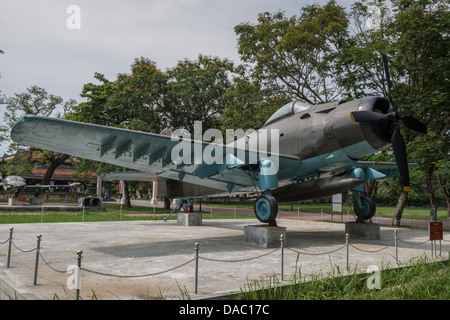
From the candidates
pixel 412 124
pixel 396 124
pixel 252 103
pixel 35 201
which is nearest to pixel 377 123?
pixel 396 124

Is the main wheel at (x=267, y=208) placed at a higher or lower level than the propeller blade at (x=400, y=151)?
lower

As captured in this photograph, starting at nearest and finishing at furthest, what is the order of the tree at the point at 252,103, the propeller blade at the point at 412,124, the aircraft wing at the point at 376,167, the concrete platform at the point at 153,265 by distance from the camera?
the concrete platform at the point at 153,265 → the propeller blade at the point at 412,124 → the aircraft wing at the point at 376,167 → the tree at the point at 252,103

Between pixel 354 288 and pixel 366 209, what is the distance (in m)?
7.77

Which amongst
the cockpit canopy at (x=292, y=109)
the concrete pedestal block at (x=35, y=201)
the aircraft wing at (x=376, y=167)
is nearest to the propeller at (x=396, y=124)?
the cockpit canopy at (x=292, y=109)

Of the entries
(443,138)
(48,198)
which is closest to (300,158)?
(443,138)

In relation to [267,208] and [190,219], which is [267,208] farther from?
[190,219]

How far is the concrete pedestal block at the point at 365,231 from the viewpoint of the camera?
38.2ft

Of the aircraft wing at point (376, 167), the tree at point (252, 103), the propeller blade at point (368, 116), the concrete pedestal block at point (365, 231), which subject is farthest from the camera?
the tree at point (252, 103)

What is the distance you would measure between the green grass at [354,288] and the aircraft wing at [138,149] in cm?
466

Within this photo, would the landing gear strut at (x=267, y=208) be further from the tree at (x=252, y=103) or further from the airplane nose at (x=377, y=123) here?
the tree at (x=252, y=103)

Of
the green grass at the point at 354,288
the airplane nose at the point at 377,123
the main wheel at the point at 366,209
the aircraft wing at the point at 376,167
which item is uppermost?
the airplane nose at the point at 377,123

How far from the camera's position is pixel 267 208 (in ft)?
31.2

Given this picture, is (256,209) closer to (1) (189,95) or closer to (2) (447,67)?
(2) (447,67)
